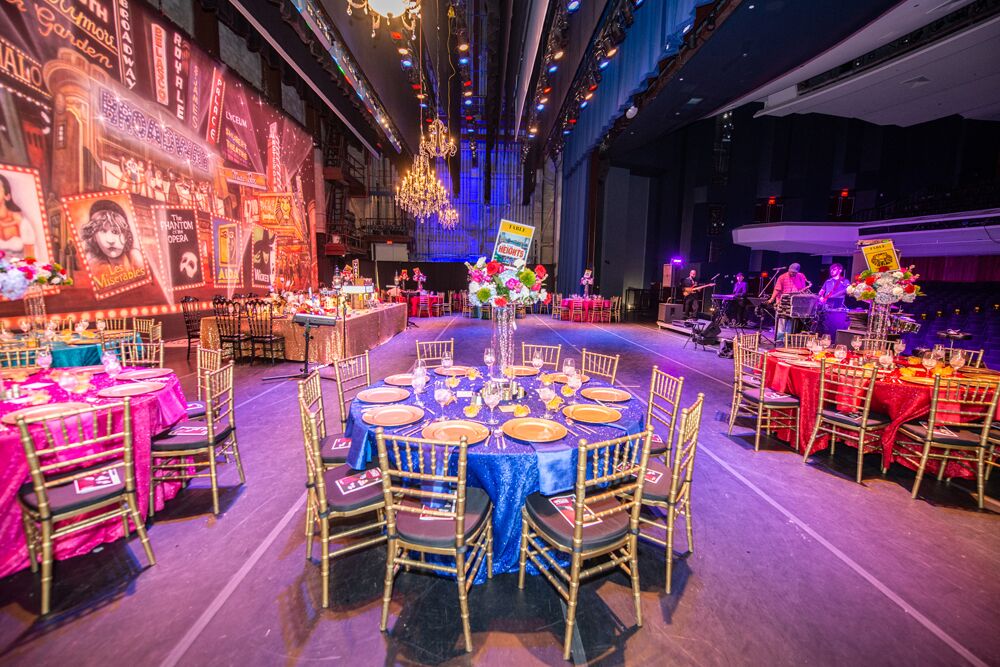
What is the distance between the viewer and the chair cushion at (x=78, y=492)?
181cm

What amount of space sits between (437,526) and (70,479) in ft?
5.73

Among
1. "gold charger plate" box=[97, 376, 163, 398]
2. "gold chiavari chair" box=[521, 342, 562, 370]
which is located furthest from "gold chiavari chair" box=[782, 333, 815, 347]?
"gold charger plate" box=[97, 376, 163, 398]

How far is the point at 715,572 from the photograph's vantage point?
2121 mm

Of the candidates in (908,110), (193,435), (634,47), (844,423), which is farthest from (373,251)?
(908,110)

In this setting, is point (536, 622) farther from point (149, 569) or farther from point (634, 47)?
point (634, 47)

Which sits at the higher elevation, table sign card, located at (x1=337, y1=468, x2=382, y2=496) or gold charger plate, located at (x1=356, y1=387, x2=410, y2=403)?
gold charger plate, located at (x1=356, y1=387, x2=410, y2=403)

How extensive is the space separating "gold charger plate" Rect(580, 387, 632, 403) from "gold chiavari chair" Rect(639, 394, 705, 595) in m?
0.44

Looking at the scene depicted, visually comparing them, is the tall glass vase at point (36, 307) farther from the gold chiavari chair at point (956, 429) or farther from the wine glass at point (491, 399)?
the gold chiavari chair at point (956, 429)

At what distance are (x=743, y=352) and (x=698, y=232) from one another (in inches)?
Result: 477

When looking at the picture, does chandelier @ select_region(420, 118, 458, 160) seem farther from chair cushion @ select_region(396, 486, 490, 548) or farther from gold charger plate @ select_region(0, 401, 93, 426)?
chair cushion @ select_region(396, 486, 490, 548)

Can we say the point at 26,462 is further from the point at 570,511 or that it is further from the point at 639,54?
the point at 639,54

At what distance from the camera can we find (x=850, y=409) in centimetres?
338

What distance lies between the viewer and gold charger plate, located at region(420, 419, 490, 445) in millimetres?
1921

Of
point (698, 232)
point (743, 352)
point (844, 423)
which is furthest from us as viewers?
point (698, 232)
